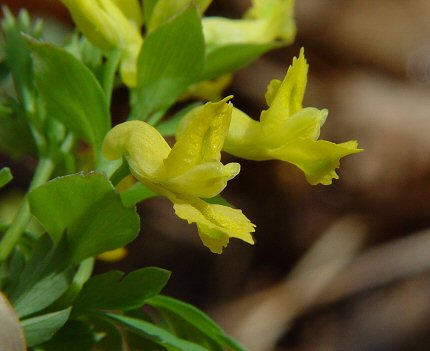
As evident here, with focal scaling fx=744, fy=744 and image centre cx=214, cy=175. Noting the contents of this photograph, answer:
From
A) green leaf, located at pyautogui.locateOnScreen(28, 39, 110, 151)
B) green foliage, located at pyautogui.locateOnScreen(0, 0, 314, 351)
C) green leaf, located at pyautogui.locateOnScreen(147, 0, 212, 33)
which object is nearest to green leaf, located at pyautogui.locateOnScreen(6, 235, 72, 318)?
green foliage, located at pyautogui.locateOnScreen(0, 0, 314, 351)

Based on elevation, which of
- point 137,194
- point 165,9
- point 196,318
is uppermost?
point 165,9

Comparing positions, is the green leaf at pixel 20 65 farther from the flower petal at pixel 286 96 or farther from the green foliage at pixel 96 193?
the flower petal at pixel 286 96

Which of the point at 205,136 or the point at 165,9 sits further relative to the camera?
the point at 165,9

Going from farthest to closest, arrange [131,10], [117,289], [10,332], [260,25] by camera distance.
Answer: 1. [260,25]
2. [131,10]
3. [117,289]
4. [10,332]

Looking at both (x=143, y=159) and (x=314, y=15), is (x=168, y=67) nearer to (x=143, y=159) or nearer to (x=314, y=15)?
(x=143, y=159)

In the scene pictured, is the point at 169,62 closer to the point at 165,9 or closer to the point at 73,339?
the point at 165,9

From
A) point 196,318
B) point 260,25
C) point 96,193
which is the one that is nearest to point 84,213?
point 96,193

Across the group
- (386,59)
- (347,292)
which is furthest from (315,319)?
(386,59)
